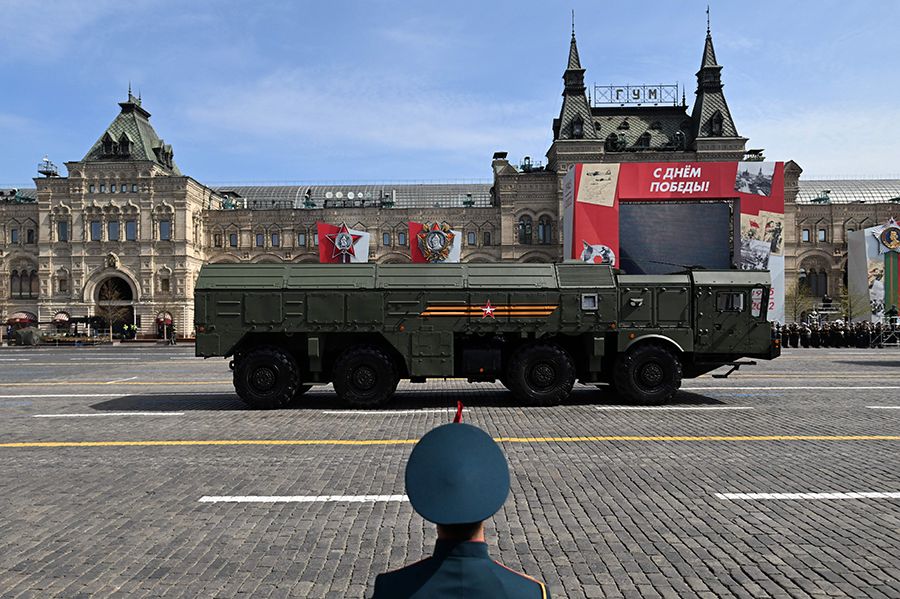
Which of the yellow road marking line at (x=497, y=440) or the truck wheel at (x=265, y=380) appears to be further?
the truck wheel at (x=265, y=380)

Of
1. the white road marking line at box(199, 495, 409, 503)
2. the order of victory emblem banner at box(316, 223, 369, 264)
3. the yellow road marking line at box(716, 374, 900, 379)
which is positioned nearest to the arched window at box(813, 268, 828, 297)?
the order of victory emblem banner at box(316, 223, 369, 264)

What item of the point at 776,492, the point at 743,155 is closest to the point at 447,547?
the point at 776,492

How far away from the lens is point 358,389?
12.7 meters

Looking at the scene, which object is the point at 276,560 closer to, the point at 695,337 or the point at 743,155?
the point at 695,337

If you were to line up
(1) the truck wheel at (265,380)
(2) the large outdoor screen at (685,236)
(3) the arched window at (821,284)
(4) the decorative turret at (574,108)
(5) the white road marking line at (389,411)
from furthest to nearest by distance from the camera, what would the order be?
(3) the arched window at (821,284) < (4) the decorative turret at (574,108) < (2) the large outdoor screen at (685,236) < (1) the truck wheel at (265,380) < (5) the white road marking line at (389,411)

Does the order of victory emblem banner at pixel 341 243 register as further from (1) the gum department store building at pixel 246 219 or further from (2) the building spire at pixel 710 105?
(2) the building spire at pixel 710 105

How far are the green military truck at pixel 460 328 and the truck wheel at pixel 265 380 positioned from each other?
22 millimetres

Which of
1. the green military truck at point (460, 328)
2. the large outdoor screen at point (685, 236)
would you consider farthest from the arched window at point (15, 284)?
the green military truck at point (460, 328)

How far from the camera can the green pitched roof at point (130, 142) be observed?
61688 mm

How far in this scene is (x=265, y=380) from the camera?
12.7 metres

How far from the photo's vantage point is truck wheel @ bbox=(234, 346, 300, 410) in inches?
499

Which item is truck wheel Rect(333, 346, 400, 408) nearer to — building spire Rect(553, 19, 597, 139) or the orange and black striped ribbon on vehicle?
the orange and black striped ribbon on vehicle

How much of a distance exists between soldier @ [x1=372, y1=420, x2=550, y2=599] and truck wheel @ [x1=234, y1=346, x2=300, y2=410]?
11416mm

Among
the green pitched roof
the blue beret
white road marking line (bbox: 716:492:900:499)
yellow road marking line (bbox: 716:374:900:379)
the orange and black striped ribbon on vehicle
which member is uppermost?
the green pitched roof
